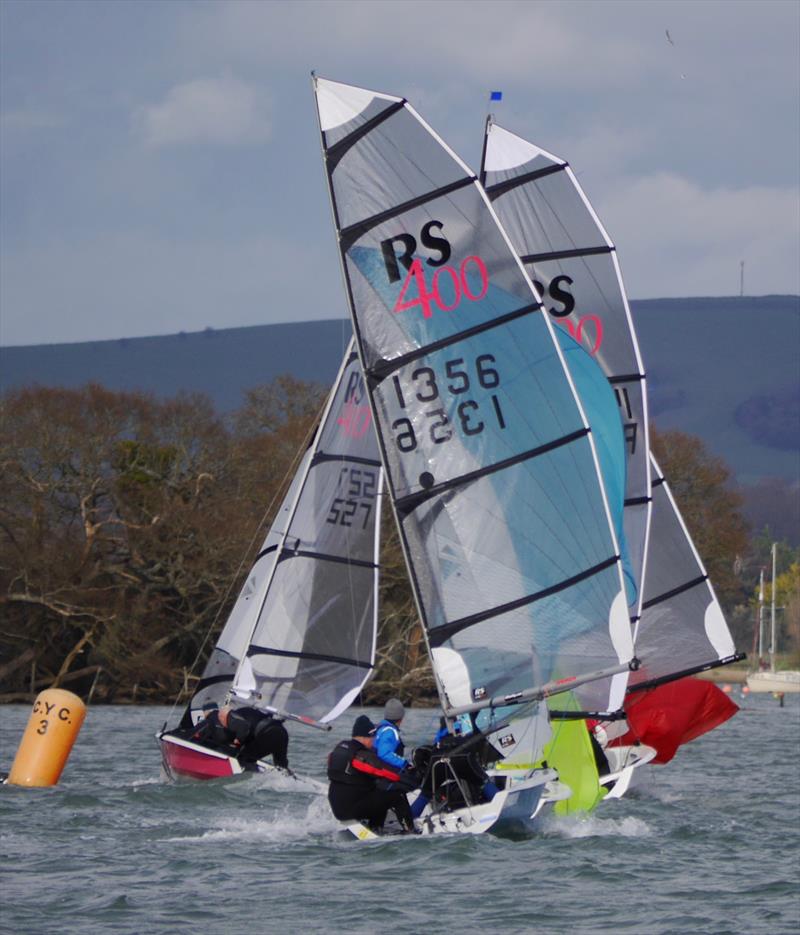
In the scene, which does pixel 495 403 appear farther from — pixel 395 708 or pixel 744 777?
pixel 744 777

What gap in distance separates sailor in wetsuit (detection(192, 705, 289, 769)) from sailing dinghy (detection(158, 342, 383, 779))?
1252 millimetres

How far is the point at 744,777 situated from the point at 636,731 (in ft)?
7.92

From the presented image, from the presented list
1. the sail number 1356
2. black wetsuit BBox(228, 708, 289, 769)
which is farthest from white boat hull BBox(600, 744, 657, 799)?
the sail number 1356

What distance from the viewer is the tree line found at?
118 feet

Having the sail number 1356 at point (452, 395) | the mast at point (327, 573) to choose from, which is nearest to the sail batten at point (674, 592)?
the mast at point (327, 573)

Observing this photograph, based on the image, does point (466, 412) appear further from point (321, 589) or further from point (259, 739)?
point (321, 589)

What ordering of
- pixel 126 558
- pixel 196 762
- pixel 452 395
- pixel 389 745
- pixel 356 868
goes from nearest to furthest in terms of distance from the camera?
pixel 356 868
pixel 389 745
pixel 452 395
pixel 196 762
pixel 126 558

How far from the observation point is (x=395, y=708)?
40.8ft

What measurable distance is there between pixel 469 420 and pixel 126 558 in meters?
26.2

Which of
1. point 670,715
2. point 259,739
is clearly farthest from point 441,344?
point 670,715

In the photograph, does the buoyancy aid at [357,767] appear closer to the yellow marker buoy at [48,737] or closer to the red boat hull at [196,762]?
the yellow marker buoy at [48,737]

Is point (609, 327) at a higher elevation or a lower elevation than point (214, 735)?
higher

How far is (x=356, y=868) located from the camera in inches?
443

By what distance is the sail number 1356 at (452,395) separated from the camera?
43.9 ft
